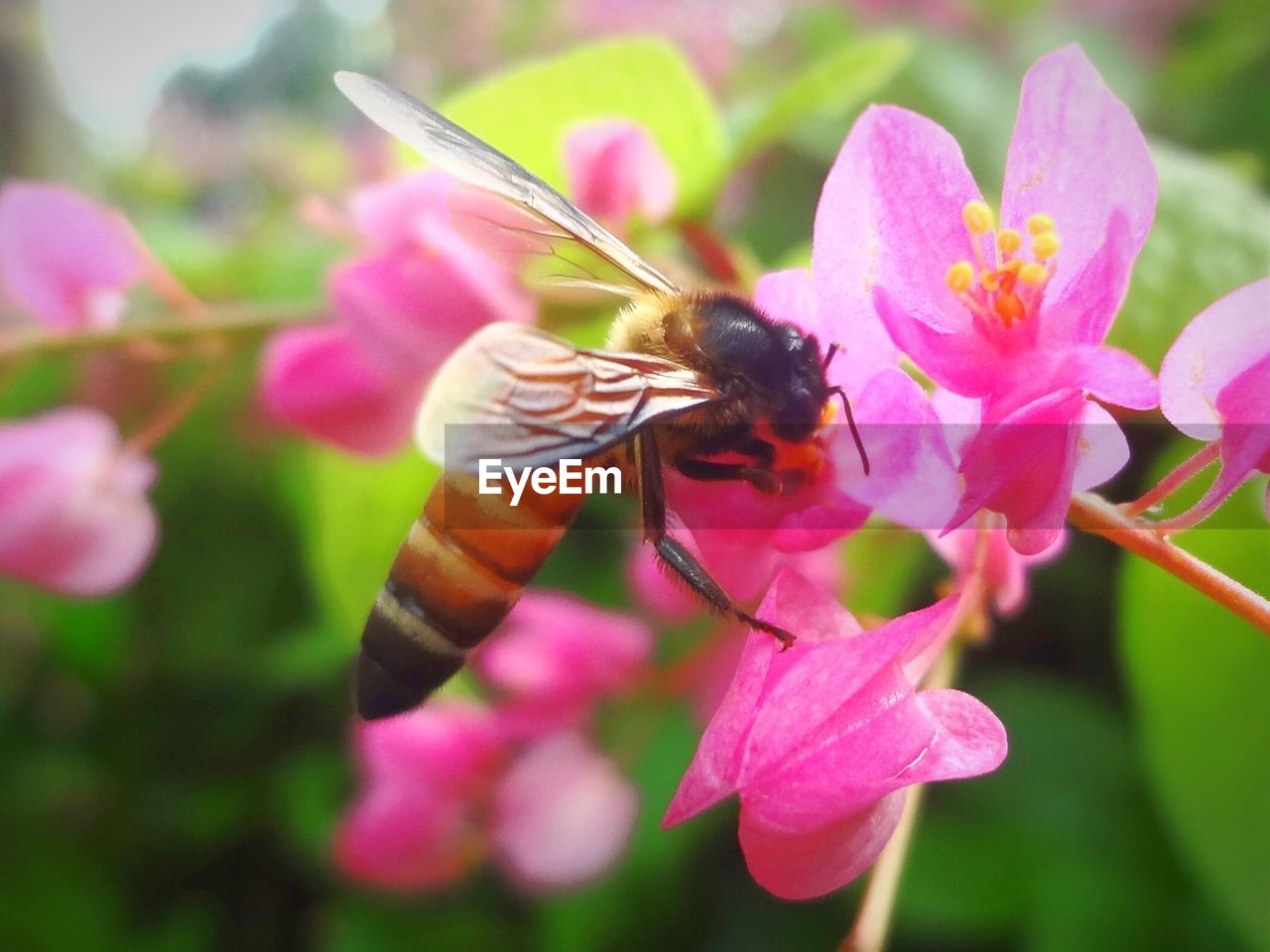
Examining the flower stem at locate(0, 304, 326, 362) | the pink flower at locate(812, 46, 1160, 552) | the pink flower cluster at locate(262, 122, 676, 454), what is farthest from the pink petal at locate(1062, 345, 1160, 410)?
the flower stem at locate(0, 304, 326, 362)

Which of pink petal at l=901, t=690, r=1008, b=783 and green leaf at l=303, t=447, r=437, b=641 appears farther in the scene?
green leaf at l=303, t=447, r=437, b=641

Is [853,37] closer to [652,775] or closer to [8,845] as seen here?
[652,775]

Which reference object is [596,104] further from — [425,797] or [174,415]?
[425,797]

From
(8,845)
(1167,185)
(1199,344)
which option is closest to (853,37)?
(1167,185)

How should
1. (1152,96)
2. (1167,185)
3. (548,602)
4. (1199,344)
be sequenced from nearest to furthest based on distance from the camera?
(1199,344) < (1167,185) < (548,602) < (1152,96)

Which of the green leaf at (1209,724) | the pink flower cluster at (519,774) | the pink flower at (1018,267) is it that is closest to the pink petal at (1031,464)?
the pink flower at (1018,267)

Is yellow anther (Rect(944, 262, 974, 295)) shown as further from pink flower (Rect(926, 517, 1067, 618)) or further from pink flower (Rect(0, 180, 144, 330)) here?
pink flower (Rect(0, 180, 144, 330))
